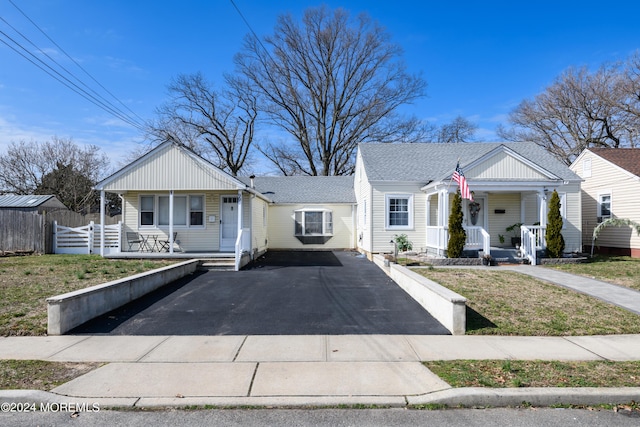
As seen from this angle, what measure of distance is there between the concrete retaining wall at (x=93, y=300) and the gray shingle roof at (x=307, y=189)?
40.6 ft

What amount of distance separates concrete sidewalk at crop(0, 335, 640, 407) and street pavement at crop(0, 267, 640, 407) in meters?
0.01

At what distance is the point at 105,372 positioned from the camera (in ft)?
15.1

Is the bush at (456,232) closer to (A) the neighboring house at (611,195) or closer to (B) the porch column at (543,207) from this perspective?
(B) the porch column at (543,207)

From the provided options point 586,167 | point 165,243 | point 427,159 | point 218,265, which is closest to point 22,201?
point 165,243

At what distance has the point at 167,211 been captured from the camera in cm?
1570

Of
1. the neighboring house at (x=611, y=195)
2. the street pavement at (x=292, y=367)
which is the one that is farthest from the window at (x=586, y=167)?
the street pavement at (x=292, y=367)

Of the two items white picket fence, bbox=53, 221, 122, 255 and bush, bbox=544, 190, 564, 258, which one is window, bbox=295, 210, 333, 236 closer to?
white picket fence, bbox=53, 221, 122, 255

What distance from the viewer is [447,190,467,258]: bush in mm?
13562

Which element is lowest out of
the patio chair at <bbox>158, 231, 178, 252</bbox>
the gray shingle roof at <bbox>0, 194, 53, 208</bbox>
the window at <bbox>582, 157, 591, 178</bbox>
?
the patio chair at <bbox>158, 231, 178, 252</bbox>

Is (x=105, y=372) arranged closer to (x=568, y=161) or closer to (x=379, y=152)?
(x=379, y=152)

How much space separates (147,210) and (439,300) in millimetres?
A: 12927

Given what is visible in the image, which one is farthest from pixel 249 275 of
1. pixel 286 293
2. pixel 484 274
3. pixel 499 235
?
pixel 499 235

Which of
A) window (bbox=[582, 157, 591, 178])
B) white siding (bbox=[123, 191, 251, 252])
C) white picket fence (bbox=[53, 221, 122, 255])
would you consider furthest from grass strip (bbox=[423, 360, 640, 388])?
window (bbox=[582, 157, 591, 178])

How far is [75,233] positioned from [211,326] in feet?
51.0
